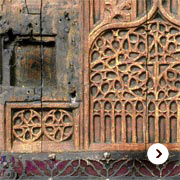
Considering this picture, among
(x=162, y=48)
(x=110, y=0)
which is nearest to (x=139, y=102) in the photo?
(x=162, y=48)

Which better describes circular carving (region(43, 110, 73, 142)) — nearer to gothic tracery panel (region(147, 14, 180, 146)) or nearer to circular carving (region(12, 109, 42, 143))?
circular carving (region(12, 109, 42, 143))

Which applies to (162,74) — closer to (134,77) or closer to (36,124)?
(134,77)

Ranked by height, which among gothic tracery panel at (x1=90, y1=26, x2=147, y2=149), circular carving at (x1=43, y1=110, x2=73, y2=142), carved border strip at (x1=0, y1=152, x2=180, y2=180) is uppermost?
gothic tracery panel at (x1=90, y1=26, x2=147, y2=149)

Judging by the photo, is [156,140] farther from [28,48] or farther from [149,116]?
[28,48]

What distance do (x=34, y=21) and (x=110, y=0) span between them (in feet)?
2.11

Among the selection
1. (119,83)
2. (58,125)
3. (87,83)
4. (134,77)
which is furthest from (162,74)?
(58,125)

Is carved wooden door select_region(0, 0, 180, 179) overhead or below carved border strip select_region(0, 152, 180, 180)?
overhead

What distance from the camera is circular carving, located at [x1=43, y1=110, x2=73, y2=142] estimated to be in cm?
461

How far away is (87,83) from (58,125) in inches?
16.5

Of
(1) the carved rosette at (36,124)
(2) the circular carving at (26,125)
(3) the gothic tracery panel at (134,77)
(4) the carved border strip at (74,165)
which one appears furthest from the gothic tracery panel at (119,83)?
(2) the circular carving at (26,125)

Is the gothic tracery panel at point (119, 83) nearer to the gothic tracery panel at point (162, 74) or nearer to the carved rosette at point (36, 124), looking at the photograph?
the gothic tracery panel at point (162, 74)

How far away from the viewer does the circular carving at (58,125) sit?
15.1 ft

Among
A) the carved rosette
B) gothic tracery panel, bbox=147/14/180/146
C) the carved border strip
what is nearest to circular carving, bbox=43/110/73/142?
the carved rosette

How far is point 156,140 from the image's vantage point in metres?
4.62
